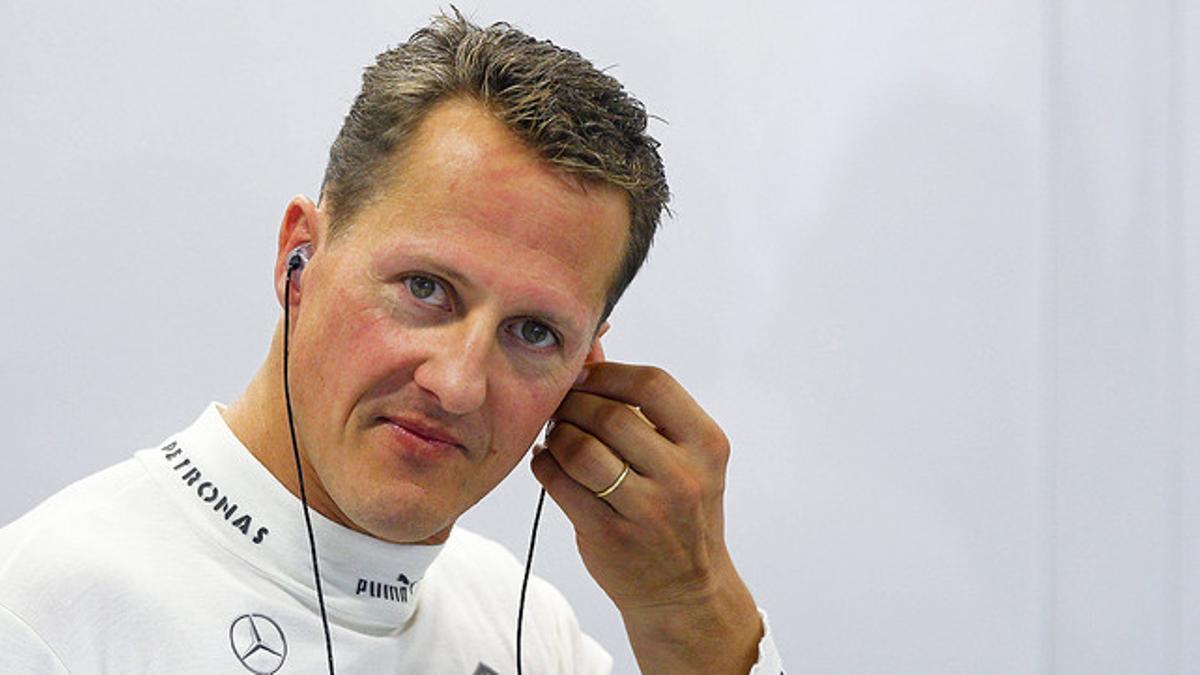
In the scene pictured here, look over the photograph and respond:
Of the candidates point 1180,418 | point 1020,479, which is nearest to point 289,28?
point 1020,479

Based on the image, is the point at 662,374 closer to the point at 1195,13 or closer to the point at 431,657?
the point at 431,657

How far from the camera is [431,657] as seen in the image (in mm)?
1470

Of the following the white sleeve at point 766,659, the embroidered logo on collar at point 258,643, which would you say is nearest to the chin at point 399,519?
the embroidered logo on collar at point 258,643

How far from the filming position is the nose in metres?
1.26

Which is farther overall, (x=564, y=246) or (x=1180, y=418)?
(x=1180, y=418)

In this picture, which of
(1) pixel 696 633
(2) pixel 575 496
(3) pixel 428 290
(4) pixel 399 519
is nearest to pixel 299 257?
(3) pixel 428 290

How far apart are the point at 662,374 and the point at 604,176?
0.79ft

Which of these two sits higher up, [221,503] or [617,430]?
[617,430]

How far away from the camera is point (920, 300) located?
7.97 ft

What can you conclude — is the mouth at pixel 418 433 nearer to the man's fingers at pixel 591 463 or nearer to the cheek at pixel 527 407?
the cheek at pixel 527 407

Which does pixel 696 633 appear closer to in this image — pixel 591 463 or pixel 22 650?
pixel 591 463

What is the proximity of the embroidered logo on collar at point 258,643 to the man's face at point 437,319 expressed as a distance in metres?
0.11

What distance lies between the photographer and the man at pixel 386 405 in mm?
1274

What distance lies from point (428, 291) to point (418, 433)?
0.37 feet
